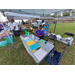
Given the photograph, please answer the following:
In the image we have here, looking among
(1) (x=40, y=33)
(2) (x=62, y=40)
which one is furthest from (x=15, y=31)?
(2) (x=62, y=40)

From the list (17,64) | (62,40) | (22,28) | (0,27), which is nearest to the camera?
(17,64)

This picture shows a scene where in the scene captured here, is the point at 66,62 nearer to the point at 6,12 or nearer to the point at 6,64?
the point at 6,64

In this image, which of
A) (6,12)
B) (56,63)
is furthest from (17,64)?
(6,12)

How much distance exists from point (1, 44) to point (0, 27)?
13.1 ft

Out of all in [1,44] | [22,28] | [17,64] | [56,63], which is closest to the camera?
[56,63]

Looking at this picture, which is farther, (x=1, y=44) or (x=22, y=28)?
(x=22, y=28)

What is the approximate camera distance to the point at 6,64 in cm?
143

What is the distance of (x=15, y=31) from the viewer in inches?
165

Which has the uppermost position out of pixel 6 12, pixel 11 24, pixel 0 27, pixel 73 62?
pixel 6 12

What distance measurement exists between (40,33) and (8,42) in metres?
2.99

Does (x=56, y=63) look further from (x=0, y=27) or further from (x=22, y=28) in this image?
(x=0, y=27)

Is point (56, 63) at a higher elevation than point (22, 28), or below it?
below
